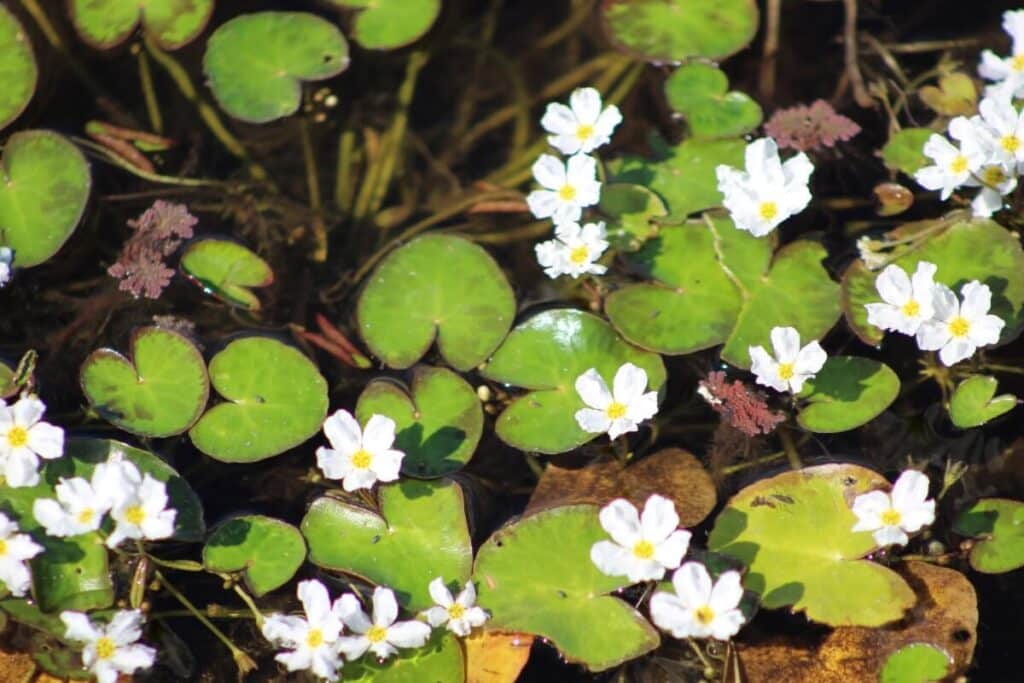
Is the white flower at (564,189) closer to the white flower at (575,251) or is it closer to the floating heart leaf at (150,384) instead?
the white flower at (575,251)

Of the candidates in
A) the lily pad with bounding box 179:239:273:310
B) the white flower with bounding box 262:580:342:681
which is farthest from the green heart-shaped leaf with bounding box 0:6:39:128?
the white flower with bounding box 262:580:342:681

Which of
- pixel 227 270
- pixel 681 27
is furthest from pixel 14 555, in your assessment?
pixel 681 27

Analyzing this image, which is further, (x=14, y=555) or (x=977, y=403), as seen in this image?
(x=977, y=403)

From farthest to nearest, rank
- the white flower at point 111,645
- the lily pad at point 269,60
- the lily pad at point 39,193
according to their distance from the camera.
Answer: the lily pad at point 269,60 → the lily pad at point 39,193 → the white flower at point 111,645

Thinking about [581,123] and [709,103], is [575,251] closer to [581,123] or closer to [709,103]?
[581,123]

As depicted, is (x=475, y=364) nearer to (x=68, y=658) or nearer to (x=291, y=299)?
(x=291, y=299)

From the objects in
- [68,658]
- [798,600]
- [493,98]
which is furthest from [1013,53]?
[68,658]

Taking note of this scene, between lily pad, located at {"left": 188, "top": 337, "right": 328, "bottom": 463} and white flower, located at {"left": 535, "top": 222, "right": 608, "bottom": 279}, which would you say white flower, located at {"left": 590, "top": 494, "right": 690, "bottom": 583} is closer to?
white flower, located at {"left": 535, "top": 222, "right": 608, "bottom": 279}

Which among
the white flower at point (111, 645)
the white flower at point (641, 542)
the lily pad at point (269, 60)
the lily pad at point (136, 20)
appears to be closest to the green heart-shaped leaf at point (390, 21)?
the lily pad at point (269, 60)
